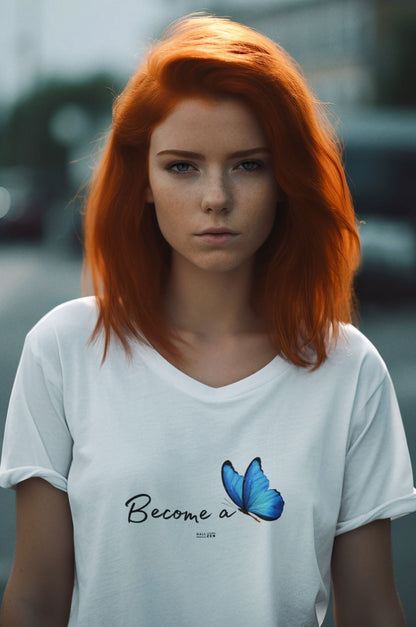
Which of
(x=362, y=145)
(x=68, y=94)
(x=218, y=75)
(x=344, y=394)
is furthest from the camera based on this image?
(x=68, y=94)

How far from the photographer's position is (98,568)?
50.6 inches

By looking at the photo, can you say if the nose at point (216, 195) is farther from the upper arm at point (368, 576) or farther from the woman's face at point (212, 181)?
the upper arm at point (368, 576)

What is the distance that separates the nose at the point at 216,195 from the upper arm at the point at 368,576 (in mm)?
580

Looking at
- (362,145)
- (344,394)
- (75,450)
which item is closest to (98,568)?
(75,450)

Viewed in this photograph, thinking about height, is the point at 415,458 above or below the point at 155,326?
below

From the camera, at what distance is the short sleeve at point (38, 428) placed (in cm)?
130

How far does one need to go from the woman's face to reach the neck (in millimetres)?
98

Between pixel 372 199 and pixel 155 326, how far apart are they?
5942 mm

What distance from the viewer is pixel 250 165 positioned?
1.32 meters

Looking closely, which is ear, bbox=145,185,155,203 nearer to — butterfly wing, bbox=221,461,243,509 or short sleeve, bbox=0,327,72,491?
short sleeve, bbox=0,327,72,491

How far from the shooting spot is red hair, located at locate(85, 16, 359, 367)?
1.28 meters

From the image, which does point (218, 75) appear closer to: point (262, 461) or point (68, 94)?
point (262, 461)

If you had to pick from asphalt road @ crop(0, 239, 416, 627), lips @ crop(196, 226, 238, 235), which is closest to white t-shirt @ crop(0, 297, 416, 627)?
lips @ crop(196, 226, 238, 235)

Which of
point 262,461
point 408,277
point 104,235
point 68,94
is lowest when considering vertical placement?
point 408,277
